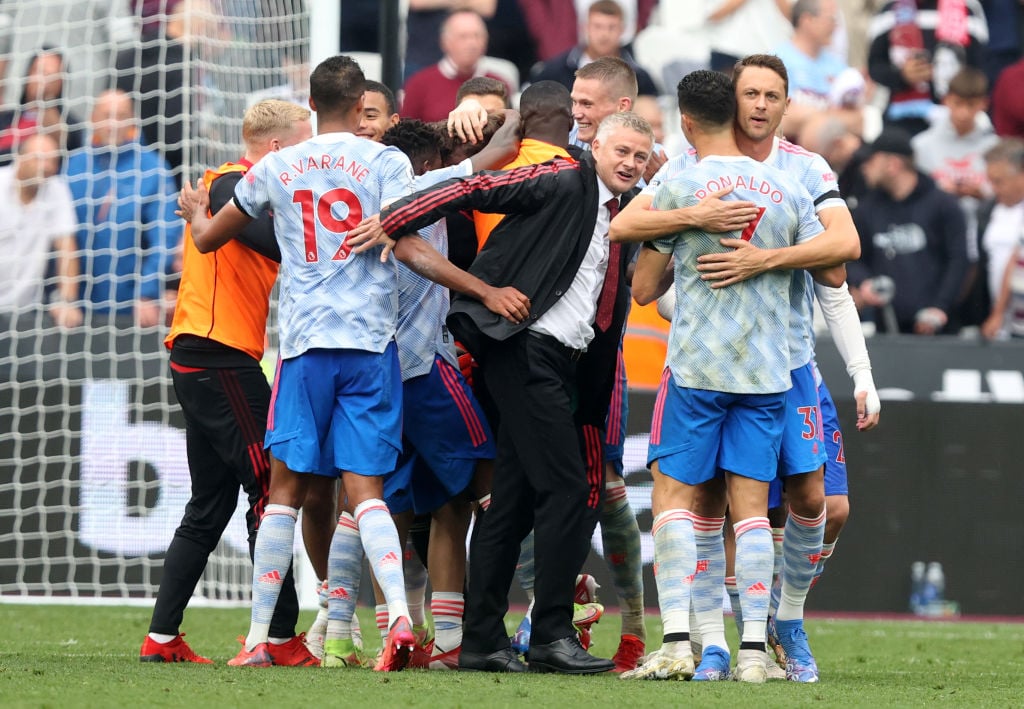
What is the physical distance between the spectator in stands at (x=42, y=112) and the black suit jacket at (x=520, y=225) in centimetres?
550

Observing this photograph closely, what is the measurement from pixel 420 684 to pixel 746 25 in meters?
9.16

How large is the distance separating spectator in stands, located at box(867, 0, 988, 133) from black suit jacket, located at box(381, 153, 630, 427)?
7.99 m

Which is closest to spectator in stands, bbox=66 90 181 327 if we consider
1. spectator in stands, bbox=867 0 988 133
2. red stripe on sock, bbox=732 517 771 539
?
red stripe on sock, bbox=732 517 771 539

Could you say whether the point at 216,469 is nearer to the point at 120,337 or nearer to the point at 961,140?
the point at 120,337

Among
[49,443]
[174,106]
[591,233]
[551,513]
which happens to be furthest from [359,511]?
[174,106]

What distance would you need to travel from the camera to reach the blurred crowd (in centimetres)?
989

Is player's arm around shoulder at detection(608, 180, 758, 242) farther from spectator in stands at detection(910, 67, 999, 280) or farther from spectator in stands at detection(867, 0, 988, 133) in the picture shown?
spectator in stands at detection(867, 0, 988, 133)

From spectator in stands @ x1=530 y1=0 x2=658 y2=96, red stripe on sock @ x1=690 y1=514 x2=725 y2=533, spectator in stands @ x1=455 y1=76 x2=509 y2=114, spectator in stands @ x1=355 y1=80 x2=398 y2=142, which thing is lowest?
red stripe on sock @ x1=690 y1=514 x2=725 y2=533

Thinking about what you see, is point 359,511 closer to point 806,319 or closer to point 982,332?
point 806,319

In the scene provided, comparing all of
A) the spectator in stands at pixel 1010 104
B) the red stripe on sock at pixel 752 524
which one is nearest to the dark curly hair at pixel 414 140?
the red stripe on sock at pixel 752 524

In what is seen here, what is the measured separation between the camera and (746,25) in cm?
1279

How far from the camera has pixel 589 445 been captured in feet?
18.9

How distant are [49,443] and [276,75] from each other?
2805 millimetres

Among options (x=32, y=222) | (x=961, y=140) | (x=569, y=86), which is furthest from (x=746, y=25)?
(x=32, y=222)
